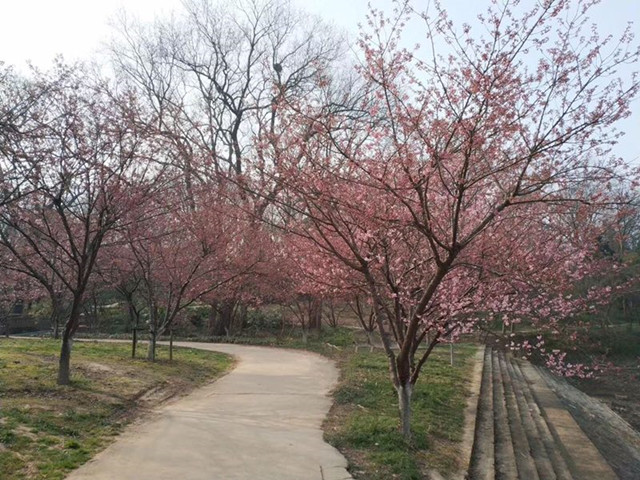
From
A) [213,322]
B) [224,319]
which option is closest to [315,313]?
[224,319]

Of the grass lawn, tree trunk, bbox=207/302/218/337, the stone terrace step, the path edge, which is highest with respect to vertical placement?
tree trunk, bbox=207/302/218/337

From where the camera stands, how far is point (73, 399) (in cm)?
705

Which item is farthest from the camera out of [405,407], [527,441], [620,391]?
[620,391]

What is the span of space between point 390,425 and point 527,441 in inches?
103

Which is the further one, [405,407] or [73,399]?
[73,399]

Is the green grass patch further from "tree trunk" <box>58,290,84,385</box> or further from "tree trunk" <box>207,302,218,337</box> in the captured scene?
"tree trunk" <box>207,302,218,337</box>

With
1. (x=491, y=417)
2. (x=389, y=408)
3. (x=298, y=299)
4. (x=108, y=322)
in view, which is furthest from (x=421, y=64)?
(x=108, y=322)

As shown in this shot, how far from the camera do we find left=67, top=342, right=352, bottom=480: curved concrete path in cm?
481

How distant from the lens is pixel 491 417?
28.4 feet

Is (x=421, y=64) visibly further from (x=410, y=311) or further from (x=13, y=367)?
(x=13, y=367)

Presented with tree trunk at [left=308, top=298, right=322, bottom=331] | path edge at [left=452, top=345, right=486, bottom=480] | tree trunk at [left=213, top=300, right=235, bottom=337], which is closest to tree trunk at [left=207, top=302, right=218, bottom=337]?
tree trunk at [left=213, top=300, right=235, bottom=337]

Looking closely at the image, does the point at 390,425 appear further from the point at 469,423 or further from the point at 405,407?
the point at 469,423

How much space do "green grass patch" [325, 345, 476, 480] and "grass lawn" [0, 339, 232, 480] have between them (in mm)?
2654

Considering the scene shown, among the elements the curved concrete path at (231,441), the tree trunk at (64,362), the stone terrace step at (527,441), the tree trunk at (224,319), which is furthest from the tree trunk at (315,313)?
the tree trunk at (64,362)
